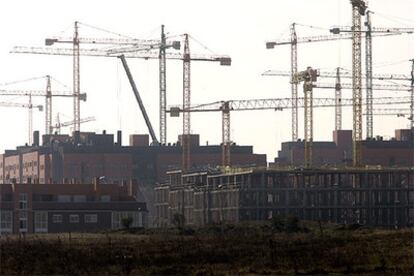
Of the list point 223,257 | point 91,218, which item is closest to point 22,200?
point 91,218

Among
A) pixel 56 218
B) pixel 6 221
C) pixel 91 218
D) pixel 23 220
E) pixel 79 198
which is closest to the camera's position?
pixel 56 218

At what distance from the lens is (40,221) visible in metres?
189

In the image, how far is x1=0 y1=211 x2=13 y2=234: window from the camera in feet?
619

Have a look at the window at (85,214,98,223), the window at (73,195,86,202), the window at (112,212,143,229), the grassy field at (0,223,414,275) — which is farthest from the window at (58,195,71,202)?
the grassy field at (0,223,414,275)

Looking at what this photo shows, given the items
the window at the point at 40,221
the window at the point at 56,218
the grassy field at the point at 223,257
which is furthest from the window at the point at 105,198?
the grassy field at the point at 223,257

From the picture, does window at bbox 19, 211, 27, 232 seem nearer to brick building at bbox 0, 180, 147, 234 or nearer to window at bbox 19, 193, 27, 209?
brick building at bbox 0, 180, 147, 234

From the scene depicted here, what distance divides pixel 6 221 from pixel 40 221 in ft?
18.1

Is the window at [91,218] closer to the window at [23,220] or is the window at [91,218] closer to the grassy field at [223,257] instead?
the window at [23,220]

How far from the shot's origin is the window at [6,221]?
188750 millimetres

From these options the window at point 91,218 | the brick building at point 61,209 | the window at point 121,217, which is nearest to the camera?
the brick building at point 61,209

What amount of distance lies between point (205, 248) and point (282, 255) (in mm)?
9293

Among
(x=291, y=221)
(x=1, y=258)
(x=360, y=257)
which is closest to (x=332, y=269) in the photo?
(x=360, y=257)

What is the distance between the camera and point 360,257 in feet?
231

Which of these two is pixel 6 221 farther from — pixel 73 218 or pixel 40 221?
pixel 73 218
